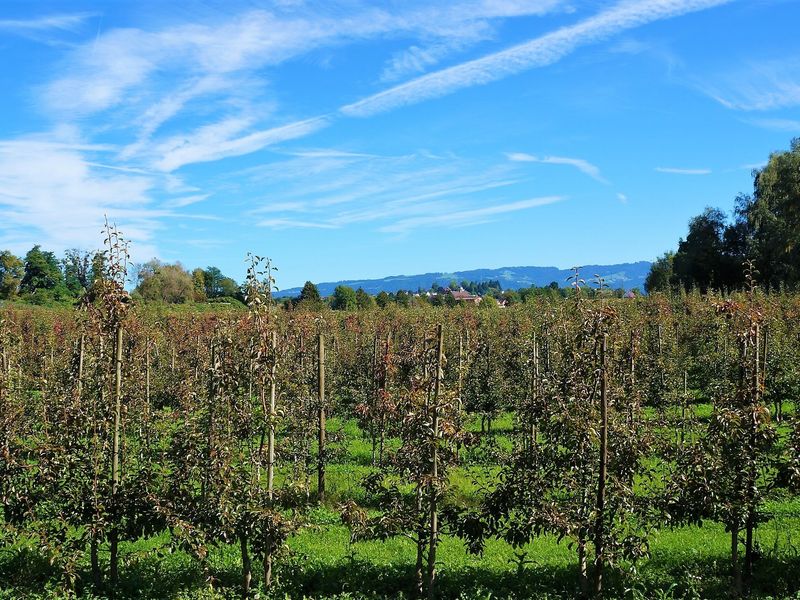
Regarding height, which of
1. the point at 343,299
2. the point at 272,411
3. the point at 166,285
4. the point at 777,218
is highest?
the point at 777,218

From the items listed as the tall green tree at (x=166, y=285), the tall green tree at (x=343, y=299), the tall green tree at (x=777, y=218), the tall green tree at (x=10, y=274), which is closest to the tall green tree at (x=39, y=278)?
the tall green tree at (x=10, y=274)

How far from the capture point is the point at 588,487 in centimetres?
964

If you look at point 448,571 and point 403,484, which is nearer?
point 403,484

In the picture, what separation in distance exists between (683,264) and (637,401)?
61.2 m

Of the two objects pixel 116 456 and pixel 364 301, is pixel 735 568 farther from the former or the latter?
pixel 364 301

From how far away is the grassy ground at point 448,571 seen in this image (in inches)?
410

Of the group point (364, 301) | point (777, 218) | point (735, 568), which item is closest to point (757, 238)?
point (777, 218)

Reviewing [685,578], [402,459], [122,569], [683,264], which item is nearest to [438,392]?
[402,459]

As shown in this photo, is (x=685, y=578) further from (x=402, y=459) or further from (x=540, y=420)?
(x=402, y=459)

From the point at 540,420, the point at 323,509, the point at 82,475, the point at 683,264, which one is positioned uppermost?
the point at 683,264

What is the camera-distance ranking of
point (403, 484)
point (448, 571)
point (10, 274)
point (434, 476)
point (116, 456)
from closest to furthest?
1. point (434, 476)
2. point (403, 484)
3. point (116, 456)
4. point (448, 571)
5. point (10, 274)

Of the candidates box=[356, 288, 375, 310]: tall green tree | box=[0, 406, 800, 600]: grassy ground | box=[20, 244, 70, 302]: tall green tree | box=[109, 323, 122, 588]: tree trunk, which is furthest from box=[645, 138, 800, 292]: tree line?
box=[20, 244, 70, 302]: tall green tree

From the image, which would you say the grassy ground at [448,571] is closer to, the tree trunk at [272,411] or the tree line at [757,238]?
the tree trunk at [272,411]

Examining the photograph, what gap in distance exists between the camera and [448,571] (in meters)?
11.6
